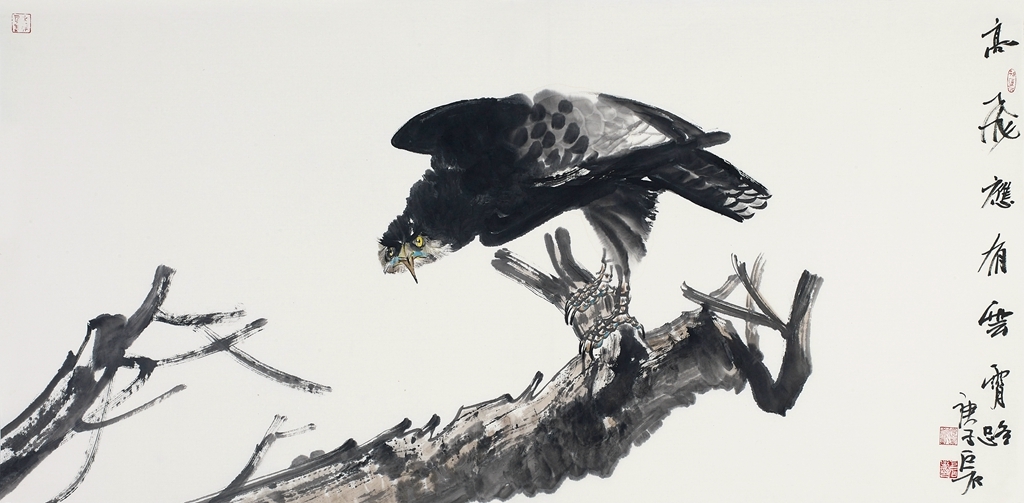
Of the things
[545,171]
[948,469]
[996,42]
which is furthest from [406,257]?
[996,42]

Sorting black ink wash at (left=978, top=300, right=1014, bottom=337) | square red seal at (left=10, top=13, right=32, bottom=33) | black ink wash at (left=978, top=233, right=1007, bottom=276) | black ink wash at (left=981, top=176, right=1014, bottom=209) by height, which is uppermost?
square red seal at (left=10, top=13, right=32, bottom=33)

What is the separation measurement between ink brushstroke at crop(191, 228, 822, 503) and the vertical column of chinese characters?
40 centimetres

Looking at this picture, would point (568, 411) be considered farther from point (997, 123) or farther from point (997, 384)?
point (997, 123)

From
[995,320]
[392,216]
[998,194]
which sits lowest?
[995,320]

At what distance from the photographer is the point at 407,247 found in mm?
1197

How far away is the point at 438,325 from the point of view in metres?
1.20

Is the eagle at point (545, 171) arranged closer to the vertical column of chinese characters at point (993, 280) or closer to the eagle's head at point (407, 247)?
the eagle's head at point (407, 247)

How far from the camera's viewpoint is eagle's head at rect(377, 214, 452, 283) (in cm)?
120

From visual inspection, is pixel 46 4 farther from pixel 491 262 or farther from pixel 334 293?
pixel 491 262

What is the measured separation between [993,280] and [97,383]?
2.02 metres

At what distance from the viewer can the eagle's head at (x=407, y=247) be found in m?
1.20

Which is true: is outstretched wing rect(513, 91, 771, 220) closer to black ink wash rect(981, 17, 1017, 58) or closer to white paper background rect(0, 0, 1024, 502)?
white paper background rect(0, 0, 1024, 502)

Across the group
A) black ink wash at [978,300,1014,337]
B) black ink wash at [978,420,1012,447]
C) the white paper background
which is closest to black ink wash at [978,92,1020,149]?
the white paper background

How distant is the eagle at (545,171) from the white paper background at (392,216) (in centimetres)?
4
